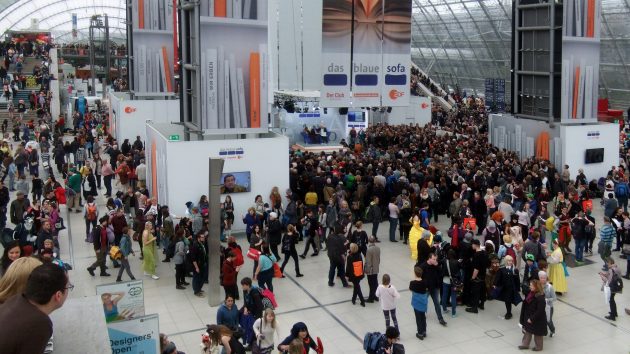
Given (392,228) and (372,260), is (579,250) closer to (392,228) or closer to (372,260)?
(392,228)

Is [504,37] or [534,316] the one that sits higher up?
[504,37]

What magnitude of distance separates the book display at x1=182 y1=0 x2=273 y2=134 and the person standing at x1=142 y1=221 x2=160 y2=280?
4496 mm

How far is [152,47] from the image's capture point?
91.4 feet

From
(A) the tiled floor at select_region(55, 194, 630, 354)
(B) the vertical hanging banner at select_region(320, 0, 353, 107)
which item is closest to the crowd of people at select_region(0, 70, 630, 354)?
(A) the tiled floor at select_region(55, 194, 630, 354)

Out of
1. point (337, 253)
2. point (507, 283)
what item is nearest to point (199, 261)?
point (337, 253)

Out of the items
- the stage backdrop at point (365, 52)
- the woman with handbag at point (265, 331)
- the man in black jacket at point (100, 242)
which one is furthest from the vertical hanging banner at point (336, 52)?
the woman with handbag at point (265, 331)

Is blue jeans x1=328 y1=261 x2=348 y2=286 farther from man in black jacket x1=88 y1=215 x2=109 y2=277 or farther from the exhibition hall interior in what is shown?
man in black jacket x1=88 y1=215 x2=109 y2=277

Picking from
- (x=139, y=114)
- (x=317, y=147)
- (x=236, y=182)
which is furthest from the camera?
(x=317, y=147)

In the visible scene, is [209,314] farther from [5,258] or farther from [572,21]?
[572,21]

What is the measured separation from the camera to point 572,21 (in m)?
22.1

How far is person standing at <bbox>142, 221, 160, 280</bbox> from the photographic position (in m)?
13.3

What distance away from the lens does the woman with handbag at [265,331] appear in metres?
8.59

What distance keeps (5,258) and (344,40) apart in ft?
44.6

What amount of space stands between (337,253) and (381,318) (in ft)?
5.77
